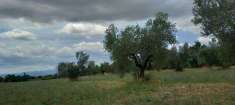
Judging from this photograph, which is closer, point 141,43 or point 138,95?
point 138,95

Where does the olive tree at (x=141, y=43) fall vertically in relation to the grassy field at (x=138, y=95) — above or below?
above

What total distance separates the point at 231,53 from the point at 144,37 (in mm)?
26595

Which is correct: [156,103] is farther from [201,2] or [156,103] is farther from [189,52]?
[189,52]

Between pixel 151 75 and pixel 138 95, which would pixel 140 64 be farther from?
pixel 138 95

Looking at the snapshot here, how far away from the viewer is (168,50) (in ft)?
193

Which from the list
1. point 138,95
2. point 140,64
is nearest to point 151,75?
point 140,64

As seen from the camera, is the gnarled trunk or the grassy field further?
the gnarled trunk

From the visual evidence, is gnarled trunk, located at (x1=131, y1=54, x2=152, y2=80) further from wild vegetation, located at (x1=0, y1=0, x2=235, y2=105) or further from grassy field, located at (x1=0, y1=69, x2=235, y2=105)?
grassy field, located at (x1=0, y1=69, x2=235, y2=105)

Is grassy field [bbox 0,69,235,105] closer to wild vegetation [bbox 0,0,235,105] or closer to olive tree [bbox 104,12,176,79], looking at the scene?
wild vegetation [bbox 0,0,235,105]

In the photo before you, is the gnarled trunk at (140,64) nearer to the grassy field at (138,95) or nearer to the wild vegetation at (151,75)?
the wild vegetation at (151,75)

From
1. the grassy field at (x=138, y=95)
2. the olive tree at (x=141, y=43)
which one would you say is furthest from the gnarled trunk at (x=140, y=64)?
the grassy field at (x=138, y=95)

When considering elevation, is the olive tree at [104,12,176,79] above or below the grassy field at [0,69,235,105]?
above

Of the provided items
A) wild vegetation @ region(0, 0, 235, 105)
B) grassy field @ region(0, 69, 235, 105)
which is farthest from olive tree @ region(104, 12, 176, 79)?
grassy field @ region(0, 69, 235, 105)

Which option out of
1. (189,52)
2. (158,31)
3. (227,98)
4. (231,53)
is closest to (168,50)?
(158,31)
